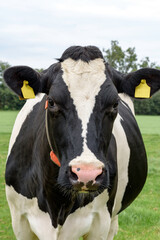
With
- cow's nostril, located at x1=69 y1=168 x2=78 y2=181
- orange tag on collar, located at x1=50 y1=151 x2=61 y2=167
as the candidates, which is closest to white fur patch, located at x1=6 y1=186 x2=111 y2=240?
orange tag on collar, located at x1=50 y1=151 x2=61 y2=167

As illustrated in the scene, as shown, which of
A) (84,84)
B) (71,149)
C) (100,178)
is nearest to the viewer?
(100,178)

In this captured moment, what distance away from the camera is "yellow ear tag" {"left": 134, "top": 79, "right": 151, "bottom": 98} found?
358cm

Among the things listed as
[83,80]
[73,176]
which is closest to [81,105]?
[83,80]

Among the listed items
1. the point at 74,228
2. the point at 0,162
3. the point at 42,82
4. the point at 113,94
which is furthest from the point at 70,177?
the point at 0,162

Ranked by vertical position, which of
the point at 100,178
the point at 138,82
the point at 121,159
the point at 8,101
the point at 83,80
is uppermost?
the point at 83,80

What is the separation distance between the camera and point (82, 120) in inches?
113

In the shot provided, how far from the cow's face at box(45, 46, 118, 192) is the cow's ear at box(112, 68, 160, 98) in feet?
1.02

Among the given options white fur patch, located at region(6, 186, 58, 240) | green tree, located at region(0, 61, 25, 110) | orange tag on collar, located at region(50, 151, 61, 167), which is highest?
orange tag on collar, located at region(50, 151, 61, 167)

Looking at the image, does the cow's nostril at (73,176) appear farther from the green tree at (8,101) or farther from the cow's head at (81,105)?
the green tree at (8,101)

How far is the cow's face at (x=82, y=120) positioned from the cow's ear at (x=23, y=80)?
25cm

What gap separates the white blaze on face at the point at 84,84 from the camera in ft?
9.30

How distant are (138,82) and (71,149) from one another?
1.06m

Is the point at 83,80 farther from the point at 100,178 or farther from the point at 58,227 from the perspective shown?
the point at 58,227

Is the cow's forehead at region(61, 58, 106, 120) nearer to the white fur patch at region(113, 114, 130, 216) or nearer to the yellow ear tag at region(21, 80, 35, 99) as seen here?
the yellow ear tag at region(21, 80, 35, 99)
